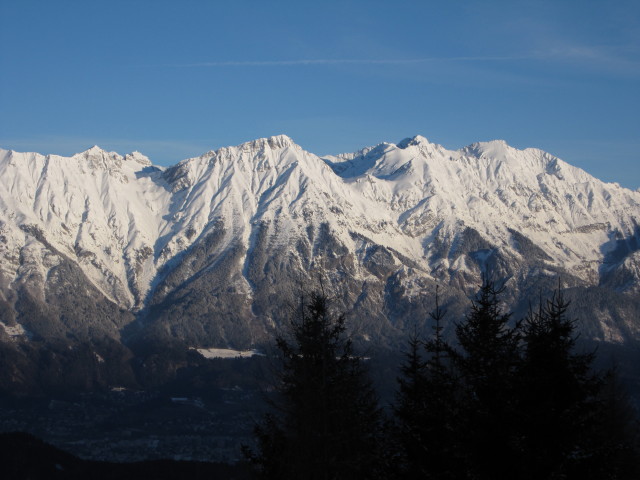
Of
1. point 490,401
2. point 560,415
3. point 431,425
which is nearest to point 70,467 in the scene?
point 431,425

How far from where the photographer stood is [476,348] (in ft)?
128

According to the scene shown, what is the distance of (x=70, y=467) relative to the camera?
156 m

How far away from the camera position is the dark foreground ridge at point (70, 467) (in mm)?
147375

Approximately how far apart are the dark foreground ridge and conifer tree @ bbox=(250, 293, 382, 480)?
10370cm

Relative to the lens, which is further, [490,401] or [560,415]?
[490,401]

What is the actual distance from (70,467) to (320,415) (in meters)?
126

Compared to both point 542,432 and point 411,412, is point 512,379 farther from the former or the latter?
point 411,412

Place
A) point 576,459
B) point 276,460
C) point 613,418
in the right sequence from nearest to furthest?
point 576,459
point 276,460
point 613,418

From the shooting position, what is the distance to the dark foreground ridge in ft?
484

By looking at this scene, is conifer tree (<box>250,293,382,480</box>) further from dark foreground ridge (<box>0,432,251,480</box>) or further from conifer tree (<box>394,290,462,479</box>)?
dark foreground ridge (<box>0,432,251,480</box>)

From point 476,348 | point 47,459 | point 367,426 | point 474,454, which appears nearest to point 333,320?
point 367,426

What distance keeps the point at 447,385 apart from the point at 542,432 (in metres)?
6.13

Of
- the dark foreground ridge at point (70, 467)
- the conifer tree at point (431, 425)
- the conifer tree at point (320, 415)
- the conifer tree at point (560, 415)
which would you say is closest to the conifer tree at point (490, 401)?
the conifer tree at point (560, 415)

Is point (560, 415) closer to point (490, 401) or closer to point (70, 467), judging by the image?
point (490, 401)
